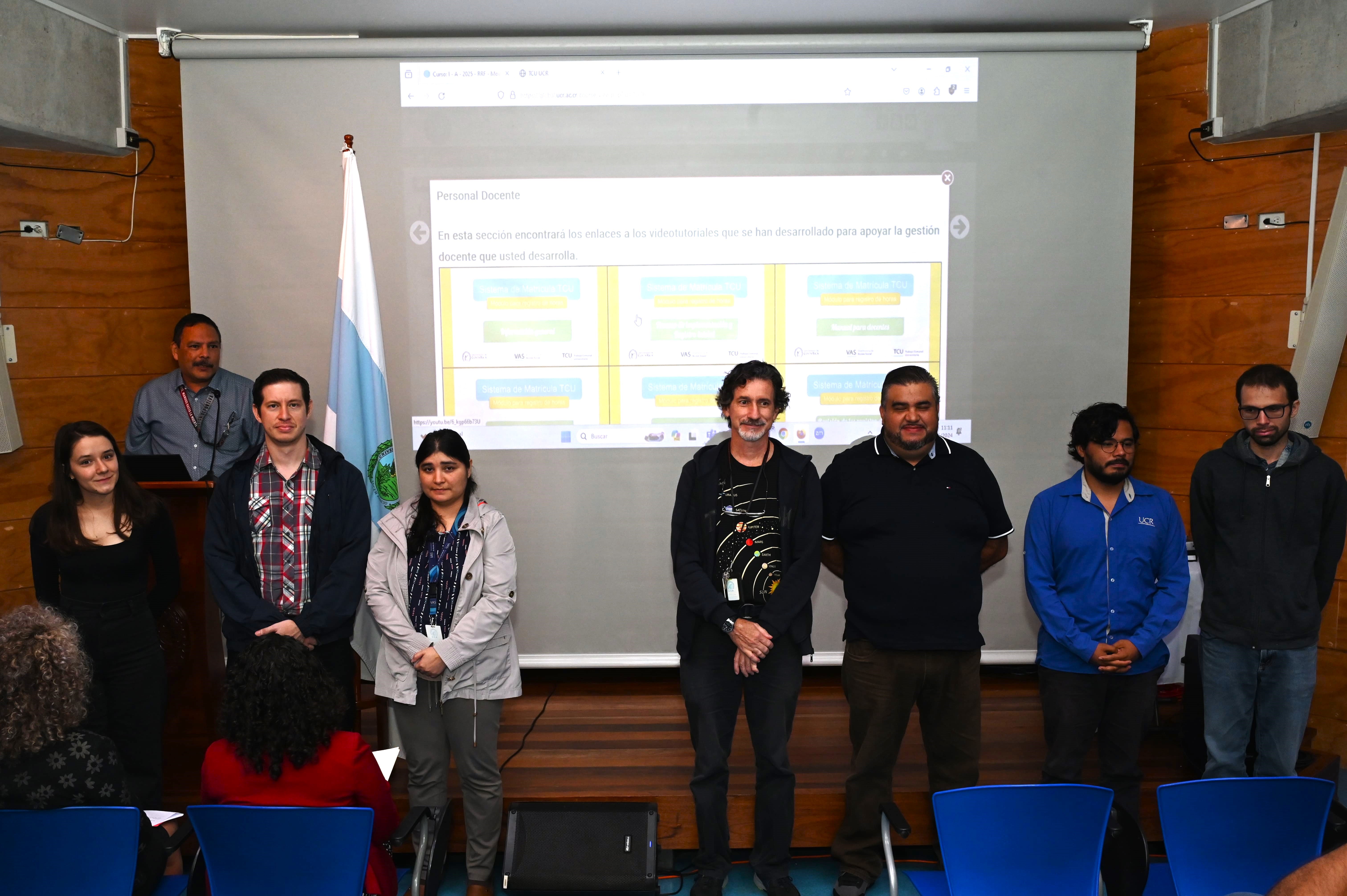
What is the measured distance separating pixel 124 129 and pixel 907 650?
14.4 feet

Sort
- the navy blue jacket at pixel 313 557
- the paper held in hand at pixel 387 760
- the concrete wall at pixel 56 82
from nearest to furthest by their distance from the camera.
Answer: the paper held in hand at pixel 387 760 < the navy blue jacket at pixel 313 557 < the concrete wall at pixel 56 82

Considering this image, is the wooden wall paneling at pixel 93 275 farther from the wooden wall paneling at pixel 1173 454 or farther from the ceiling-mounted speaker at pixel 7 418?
the wooden wall paneling at pixel 1173 454

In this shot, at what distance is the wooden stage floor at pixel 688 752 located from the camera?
3.08 metres

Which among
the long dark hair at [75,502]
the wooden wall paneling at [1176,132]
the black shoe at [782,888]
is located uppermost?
the wooden wall paneling at [1176,132]

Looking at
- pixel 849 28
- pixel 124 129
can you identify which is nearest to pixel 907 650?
pixel 849 28

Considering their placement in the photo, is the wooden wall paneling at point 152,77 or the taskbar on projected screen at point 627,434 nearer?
the taskbar on projected screen at point 627,434

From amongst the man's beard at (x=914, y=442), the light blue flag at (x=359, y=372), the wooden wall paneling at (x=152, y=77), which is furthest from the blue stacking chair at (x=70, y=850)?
the wooden wall paneling at (x=152, y=77)

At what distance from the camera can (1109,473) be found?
2.81m

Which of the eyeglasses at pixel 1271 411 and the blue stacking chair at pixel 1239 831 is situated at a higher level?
the eyeglasses at pixel 1271 411

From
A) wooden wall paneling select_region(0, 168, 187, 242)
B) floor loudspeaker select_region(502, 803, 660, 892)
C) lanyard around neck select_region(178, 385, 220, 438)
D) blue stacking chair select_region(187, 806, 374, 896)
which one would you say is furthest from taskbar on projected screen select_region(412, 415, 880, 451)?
blue stacking chair select_region(187, 806, 374, 896)

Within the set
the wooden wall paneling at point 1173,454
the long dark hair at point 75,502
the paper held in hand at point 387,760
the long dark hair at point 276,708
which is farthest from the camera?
the wooden wall paneling at point 1173,454

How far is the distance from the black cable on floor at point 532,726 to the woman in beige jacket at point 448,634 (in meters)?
0.58

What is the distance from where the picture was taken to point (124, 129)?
4227mm

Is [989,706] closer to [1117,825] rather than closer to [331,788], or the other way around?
[1117,825]
